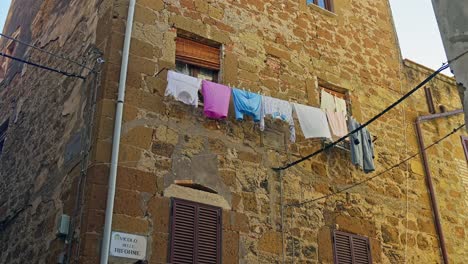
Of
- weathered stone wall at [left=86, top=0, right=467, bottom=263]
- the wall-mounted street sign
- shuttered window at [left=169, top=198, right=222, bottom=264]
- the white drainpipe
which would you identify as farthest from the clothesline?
the wall-mounted street sign

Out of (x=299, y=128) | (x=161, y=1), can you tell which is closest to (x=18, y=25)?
(x=161, y=1)

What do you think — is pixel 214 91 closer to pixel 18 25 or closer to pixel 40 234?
pixel 40 234

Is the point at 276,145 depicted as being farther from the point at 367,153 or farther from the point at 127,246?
the point at 127,246

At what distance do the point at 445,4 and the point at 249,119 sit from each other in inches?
156

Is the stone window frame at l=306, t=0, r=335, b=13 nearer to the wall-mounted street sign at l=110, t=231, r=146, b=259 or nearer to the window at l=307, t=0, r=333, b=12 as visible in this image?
the window at l=307, t=0, r=333, b=12

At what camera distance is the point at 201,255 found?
6988 mm

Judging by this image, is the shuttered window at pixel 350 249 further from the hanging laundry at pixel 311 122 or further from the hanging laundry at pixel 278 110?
the hanging laundry at pixel 278 110

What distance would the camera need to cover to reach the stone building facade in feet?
23.2

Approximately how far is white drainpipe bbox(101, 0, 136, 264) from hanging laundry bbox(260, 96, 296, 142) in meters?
2.13

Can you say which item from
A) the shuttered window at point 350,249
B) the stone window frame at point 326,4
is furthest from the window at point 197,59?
the stone window frame at point 326,4

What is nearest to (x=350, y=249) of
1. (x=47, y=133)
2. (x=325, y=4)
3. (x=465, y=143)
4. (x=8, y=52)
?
(x=465, y=143)

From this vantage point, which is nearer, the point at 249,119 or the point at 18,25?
the point at 249,119

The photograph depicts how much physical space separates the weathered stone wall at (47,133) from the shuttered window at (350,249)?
3889 millimetres

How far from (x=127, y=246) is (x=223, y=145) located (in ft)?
7.11
